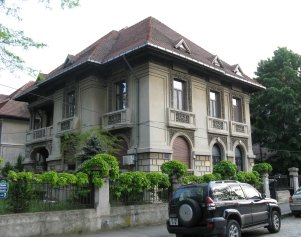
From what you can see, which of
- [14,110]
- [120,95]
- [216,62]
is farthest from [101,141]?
[14,110]

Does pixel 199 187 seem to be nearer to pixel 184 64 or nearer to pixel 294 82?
pixel 184 64

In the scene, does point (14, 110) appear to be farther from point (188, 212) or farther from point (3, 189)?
point (188, 212)

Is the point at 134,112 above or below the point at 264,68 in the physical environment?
below

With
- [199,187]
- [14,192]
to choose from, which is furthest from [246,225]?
[14,192]

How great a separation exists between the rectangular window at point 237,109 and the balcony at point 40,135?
1351 centimetres

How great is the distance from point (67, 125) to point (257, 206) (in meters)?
16.2

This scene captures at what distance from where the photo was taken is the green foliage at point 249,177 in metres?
19.9

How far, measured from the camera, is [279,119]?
34750 mm

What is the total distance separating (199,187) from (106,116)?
1305 centimetres

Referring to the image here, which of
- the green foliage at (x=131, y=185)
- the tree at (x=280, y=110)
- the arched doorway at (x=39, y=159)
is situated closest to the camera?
the green foliage at (x=131, y=185)

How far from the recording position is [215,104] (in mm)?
26266

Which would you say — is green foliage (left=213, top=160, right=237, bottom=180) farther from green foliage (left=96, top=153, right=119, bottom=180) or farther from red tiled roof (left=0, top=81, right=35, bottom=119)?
red tiled roof (left=0, top=81, right=35, bottom=119)

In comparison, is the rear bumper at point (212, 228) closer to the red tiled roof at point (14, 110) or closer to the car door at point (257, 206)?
the car door at point (257, 206)

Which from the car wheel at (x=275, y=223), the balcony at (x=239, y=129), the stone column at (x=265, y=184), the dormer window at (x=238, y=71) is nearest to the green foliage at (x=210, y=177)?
the car wheel at (x=275, y=223)
